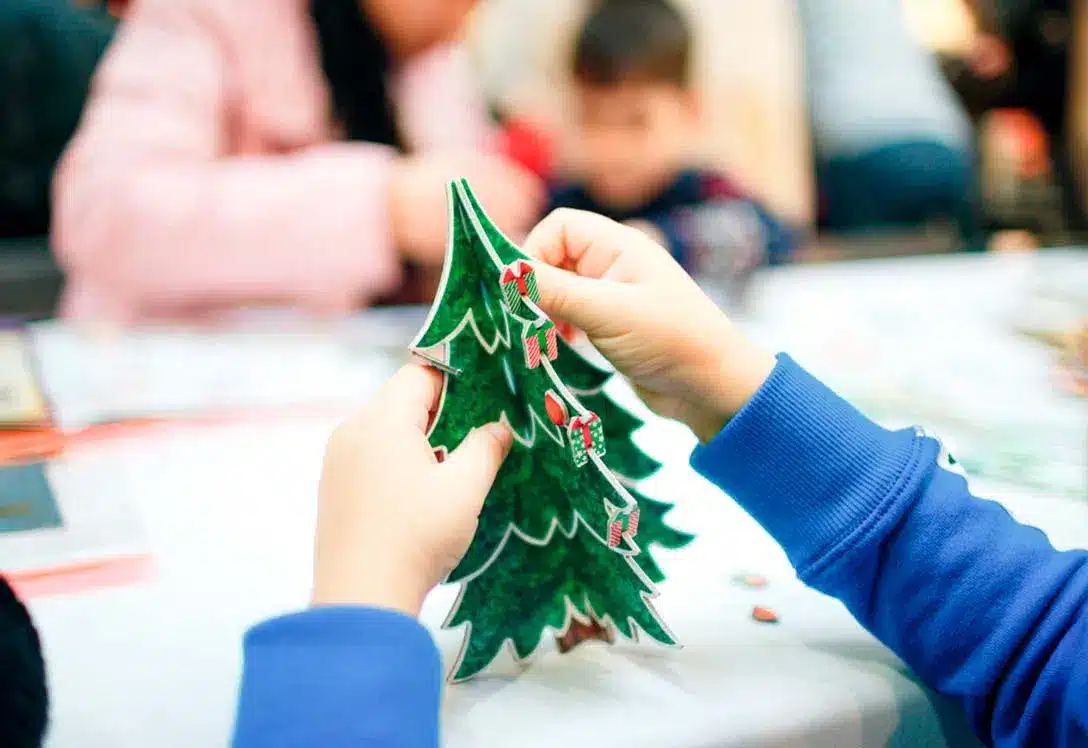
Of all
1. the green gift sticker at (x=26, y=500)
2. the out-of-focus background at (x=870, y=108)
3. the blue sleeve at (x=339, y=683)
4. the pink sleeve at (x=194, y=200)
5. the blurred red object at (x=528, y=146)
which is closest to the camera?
the blue sleeve at (x=339, y=683)

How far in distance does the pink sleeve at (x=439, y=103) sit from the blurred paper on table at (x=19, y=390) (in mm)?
771

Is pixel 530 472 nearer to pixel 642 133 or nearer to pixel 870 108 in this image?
pixel 642 133

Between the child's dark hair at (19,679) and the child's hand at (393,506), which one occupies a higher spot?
the child's hand at (393,506)

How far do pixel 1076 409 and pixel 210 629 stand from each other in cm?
66

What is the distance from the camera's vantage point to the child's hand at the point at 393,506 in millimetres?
358

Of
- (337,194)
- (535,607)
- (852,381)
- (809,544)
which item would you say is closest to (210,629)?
(535,607)

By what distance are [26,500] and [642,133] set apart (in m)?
1.13

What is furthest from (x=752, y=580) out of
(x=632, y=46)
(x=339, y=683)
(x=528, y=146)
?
(x=632, y=46)

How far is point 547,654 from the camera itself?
17.8 inches

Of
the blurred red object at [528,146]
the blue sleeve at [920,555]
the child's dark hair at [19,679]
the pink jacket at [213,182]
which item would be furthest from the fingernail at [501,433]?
the blurred red object at [528,146]

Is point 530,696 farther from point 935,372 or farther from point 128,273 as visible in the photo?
point 128,273

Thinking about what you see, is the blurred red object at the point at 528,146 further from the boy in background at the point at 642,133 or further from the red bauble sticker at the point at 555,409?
the red bauble sticker at the point at 555,409

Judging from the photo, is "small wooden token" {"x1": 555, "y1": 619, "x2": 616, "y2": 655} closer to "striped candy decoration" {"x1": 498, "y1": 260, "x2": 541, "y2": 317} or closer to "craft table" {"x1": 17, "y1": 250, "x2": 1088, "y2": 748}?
"craft table" {"x1": 17, "y1": 250, "x2": 1088, "y2": 748}

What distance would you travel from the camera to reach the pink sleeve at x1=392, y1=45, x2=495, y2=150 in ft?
4.70
